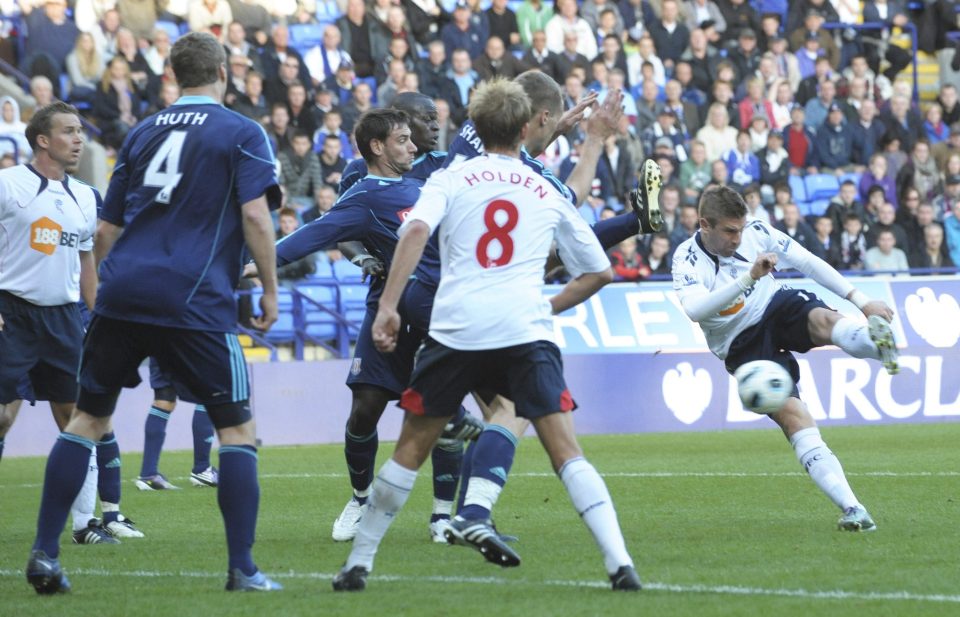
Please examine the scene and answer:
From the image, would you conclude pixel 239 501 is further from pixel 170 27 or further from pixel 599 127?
pixel 170 27

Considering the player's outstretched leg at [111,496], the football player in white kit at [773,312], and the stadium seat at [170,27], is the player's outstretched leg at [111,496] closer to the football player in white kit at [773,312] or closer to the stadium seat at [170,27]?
the football player in white kit at [773,312]

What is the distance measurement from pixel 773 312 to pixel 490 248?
9.95ft

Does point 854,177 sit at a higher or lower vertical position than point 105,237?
lower

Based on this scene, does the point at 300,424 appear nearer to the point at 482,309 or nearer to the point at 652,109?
the point at 652,109

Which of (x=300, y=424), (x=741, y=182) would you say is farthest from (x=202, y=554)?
(x=741, y=182)

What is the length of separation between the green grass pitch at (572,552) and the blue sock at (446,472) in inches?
9.4

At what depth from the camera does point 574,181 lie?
26.3ft

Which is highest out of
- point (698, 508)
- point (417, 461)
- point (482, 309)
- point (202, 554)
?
point (482, 309)

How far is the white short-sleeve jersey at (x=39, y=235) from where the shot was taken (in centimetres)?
860

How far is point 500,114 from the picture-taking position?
630 centimetres

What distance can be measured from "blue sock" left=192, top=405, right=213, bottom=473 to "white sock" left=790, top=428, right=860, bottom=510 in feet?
18.9

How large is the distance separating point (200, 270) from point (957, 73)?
76.1 feet

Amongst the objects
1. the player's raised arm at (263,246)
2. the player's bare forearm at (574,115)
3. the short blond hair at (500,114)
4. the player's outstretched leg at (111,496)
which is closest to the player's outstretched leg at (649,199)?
the player's bare forearm at (574,115)

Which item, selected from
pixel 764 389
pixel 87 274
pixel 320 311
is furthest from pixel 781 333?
pixel 320 311
